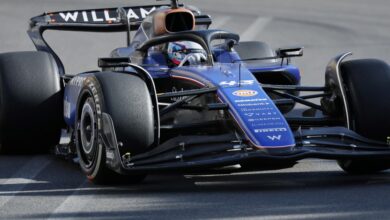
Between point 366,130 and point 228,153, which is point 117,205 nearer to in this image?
point 228,153

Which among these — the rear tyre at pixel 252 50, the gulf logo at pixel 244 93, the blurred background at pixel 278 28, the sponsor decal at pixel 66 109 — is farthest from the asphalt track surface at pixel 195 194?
the blurred background at pixel 278 28

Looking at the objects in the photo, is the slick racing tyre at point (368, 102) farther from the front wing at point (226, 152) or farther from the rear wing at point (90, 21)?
the rear wing at point (90, 21)

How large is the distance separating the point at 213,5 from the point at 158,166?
19242 millimetres

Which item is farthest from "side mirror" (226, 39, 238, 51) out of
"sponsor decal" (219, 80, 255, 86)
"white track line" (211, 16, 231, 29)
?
"white track line" (211, 16, 231, 29)

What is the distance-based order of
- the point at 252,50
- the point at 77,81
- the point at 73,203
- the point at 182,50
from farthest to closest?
the point at 252,50, the point at 182,50, the point at 77,81, the point at 73,203

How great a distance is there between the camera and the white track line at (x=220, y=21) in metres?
23.6

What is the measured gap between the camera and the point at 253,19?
25.1m

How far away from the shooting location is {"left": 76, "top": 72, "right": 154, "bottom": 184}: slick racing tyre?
354 inches

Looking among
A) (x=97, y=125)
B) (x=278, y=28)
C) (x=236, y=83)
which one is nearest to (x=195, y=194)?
(x=97, y=125)

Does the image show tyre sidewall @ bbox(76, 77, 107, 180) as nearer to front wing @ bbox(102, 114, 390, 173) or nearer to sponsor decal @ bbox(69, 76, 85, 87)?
front wing @ bbox(102, 114, 390, 173)

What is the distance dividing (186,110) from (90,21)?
3.36 meters

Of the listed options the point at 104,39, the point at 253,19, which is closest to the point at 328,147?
the point at 104,39

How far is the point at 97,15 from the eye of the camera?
13148 mm

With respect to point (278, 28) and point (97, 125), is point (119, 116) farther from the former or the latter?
point (278, 28)
